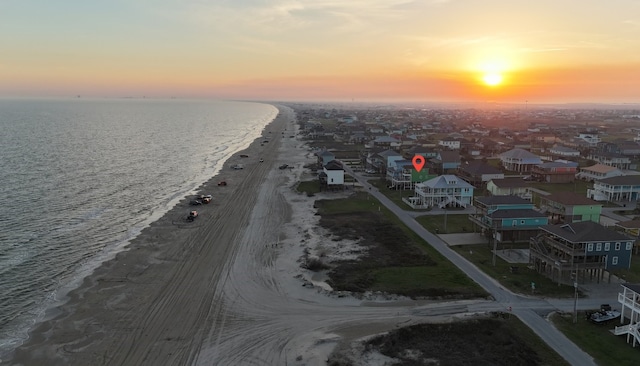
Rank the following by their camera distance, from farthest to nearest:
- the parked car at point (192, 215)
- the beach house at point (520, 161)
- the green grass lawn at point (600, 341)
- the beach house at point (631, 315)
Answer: the beach house at point (520, 161), the parked car at point (192, 215), the beach house at point (631, 315), the green grass lawn at point (600, 341)

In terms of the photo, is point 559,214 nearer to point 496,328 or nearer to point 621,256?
point 621,256

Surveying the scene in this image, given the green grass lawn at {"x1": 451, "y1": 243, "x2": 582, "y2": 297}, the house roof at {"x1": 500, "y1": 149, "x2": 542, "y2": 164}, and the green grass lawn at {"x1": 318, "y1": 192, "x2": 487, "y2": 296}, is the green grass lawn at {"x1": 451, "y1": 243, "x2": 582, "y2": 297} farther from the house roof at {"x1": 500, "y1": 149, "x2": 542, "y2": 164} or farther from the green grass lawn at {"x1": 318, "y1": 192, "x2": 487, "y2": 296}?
the house roof at {"x1": 500, "y1": 149, "x2": 542, "y2": 164}

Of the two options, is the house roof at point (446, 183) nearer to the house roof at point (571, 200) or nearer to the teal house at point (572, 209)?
the house roof at point (571, 200)

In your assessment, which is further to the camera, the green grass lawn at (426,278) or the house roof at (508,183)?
the house roof at (508,183)

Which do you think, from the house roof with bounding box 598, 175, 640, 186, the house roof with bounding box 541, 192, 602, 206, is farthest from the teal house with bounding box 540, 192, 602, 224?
the house roof with bounding box 598, 175, 640, 186

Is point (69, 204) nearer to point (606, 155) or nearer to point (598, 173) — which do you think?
point (598, 173)

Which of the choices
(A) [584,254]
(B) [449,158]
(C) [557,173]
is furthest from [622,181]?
(A) [584,254]

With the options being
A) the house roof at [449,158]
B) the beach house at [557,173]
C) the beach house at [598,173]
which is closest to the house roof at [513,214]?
the beach house at [598,173]
